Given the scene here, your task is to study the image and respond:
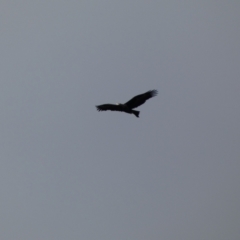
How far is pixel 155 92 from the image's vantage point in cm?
4141

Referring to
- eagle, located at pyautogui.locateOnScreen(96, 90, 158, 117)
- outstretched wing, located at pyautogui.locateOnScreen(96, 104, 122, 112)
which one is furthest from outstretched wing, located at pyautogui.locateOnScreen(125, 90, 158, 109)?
outstretched wing, located at pyautogui.locateOnScreen(96, 104, 122, 112)

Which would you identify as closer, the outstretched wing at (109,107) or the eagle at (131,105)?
the eagle at (131,105)

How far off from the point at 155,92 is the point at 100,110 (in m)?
3.99

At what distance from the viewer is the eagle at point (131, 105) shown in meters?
41.3

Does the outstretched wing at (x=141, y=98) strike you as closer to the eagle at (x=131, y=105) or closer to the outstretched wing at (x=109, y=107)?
the eagle at (x=131, y=105)

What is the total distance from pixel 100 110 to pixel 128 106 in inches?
78.5

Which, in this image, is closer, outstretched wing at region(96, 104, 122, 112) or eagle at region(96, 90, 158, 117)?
eagle at region(96, 90, 158, 117)

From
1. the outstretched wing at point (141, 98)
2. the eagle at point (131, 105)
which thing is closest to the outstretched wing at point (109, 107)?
the eagle at point (131, 105)

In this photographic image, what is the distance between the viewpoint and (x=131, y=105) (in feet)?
137

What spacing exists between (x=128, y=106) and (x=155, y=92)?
2065 mm

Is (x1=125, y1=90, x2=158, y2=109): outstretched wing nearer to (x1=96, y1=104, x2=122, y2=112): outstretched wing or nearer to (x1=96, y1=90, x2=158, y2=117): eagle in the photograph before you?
(x1=96, y1=90, x2=158, y2=117): eagle

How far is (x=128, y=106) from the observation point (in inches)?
1638

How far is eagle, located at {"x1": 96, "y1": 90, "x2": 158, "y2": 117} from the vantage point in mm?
41344

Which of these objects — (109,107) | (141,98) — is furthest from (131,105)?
(109,107)
